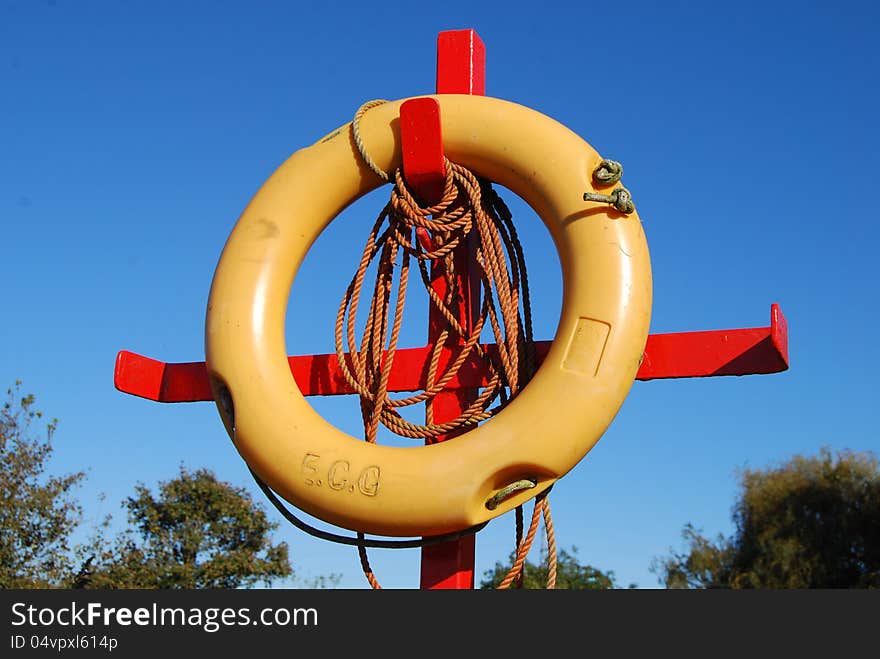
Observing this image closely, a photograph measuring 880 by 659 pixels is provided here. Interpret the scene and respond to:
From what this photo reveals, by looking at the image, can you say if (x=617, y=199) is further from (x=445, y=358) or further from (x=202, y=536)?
(x=202, y=536)

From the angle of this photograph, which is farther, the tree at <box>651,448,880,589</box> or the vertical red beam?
the tree at <box>651,448,880,589</box>

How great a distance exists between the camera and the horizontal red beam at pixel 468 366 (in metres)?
2.56

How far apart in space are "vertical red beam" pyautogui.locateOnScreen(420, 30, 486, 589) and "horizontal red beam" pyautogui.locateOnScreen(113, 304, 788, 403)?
0.21 ft

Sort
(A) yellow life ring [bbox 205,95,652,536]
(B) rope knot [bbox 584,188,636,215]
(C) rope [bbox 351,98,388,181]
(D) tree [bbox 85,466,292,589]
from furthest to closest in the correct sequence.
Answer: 1. (D) tree [bbox 85,466,292,589]
2. (C) rope [bbox 351,98,388,181]
3. (B) rope knot [bbox 584,188,636,215]
4. (A) yellow life ring [bbox 205,95,652,536]

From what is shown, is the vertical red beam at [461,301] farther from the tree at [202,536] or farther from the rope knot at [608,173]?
the tree at [202,536]

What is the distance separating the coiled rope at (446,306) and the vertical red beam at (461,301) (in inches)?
1.0

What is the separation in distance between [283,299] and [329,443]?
1.54 ft

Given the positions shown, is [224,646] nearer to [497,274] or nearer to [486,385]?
[486,385]

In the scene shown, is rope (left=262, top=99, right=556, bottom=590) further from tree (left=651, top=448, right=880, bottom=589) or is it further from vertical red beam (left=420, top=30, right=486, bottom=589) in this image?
tree (left=651, top=448, right=880, bottom=589)

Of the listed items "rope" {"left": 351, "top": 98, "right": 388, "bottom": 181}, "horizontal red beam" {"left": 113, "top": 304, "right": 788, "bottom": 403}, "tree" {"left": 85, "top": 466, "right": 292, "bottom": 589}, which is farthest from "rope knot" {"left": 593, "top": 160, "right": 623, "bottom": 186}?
"tree" {"left": 85, "top": 466, "right": 292, "bottom": 589}

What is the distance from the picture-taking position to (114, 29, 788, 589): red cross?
2.58m

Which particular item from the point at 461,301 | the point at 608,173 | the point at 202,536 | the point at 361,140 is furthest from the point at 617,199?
the point at 202,536

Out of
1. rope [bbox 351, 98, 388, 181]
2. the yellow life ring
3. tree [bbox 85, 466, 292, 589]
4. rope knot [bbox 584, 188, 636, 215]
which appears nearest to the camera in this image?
the yellow life ring

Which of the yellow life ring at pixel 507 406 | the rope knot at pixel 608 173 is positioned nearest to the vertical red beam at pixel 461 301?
the yellow life ring at pixel 507 406
